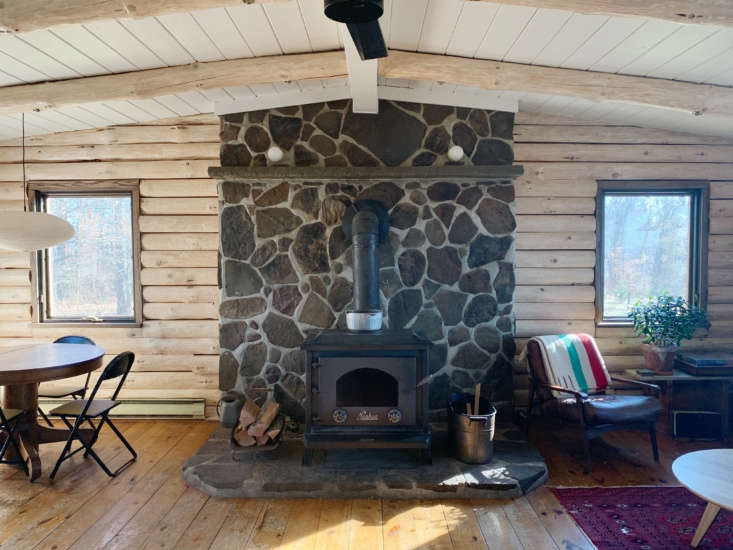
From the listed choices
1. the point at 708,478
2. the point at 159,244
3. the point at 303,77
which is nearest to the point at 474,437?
the point at 708,478

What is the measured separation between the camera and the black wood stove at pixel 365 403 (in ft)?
9.90

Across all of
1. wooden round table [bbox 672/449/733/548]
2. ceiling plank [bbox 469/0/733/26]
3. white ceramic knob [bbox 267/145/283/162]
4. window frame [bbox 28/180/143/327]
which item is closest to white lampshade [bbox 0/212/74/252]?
window frame [bbox 28/180/143/327]

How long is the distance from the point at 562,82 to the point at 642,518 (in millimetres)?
2580

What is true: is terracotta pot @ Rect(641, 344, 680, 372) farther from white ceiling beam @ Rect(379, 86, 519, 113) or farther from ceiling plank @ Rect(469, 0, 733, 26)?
ceiling plank @ Rect(469, 0, 733, 26)

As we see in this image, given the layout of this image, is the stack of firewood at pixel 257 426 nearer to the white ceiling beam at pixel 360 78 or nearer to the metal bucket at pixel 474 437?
the metal bucket at pixel 474 437

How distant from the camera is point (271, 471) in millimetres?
2939

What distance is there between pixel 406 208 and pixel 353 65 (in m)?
1.24

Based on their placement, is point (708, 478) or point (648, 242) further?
→ point (648, 242)

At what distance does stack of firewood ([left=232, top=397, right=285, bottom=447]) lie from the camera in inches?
124

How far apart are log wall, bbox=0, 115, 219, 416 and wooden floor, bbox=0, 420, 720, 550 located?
1015 mm

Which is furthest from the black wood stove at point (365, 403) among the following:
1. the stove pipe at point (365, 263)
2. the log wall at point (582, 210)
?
the log wall at point (582, 210)

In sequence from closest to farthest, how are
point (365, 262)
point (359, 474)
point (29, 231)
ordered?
1. point (359, 474)
2. point (29, 231)
3. point (365, 262)

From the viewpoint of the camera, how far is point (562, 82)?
3.00 meters

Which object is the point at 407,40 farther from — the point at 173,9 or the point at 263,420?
the point at 263,420
